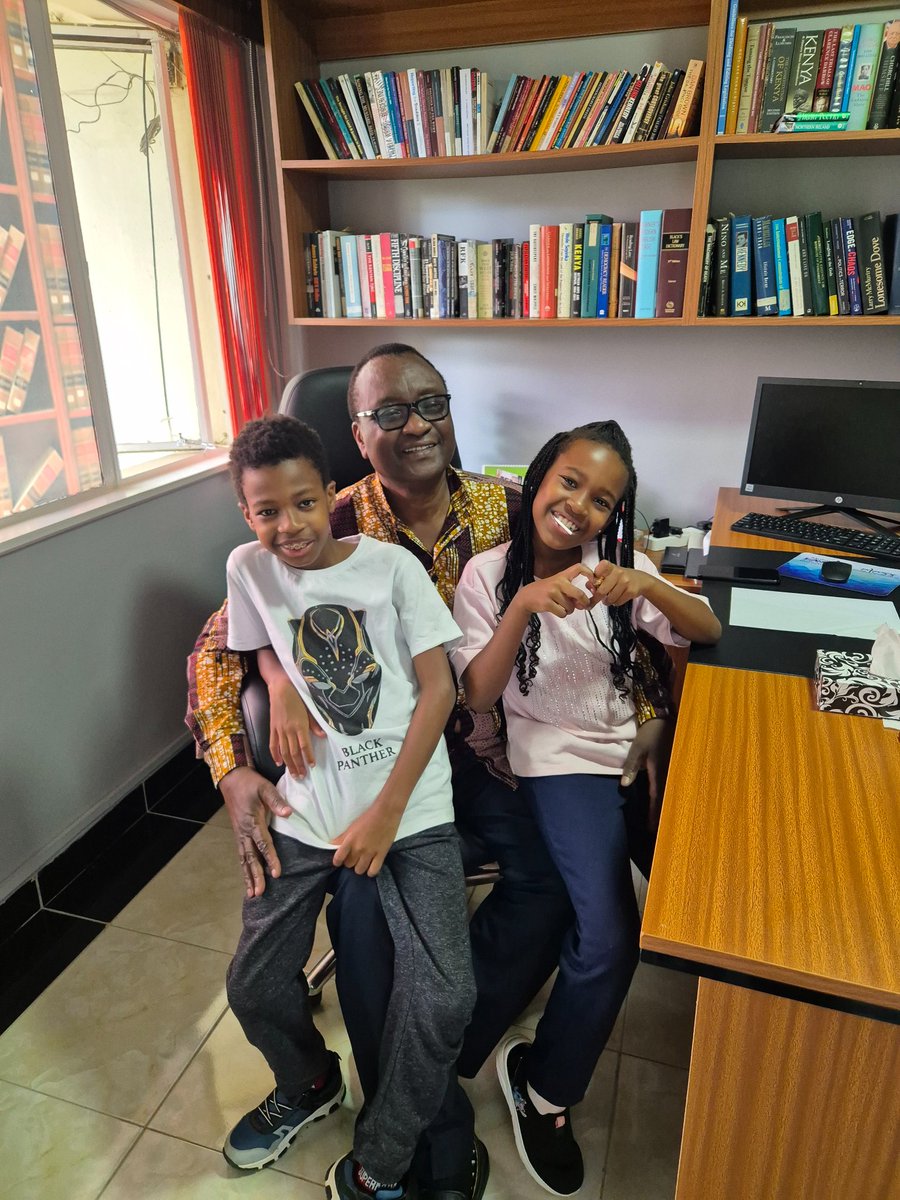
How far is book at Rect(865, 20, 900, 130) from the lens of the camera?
1766mm

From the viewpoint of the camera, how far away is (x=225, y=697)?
51.7 inches

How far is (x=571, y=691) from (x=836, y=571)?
26.3 inches

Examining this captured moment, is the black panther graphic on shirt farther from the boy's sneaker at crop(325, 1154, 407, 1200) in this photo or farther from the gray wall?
the gray wall

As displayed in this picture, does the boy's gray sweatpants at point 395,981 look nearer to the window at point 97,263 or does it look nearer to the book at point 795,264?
the window at point 97,263

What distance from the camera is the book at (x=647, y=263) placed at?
203 centimetres

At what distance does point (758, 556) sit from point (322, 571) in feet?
3.36

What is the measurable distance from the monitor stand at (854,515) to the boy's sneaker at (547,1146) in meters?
1.45

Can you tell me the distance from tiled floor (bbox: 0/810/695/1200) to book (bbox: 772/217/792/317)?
1.66 metres

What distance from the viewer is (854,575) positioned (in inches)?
61.8

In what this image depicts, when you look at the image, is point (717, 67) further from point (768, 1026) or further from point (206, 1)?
point (768, 1026)

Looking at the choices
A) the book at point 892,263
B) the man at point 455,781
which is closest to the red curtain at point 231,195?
the man at point 455,781

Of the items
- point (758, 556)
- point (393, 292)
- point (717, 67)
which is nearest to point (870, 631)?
point (758, 556)

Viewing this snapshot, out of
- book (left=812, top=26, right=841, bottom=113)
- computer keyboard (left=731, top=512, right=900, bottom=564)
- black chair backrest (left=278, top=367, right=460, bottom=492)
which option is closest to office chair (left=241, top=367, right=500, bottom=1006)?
black chair backrest (left=278, top=367, right=460, bottom=492)

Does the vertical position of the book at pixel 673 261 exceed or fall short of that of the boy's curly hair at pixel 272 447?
it exceeds it
